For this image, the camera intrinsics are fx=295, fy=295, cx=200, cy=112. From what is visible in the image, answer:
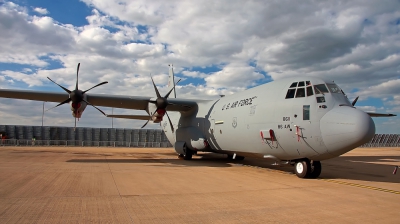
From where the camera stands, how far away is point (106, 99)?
1986 centimetres

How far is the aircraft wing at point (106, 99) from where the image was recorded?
61.0 feet

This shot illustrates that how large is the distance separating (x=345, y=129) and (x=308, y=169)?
2.59 metres

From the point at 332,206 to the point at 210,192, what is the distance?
327 cm

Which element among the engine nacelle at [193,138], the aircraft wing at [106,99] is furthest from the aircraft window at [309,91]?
the aircraft wing at [106,99]

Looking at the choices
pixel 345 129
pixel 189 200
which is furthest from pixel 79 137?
pixel 345 129

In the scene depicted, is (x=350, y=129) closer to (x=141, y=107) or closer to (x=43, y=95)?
(x=141, y=107)

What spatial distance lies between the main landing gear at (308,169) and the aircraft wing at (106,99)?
1059 centimetres

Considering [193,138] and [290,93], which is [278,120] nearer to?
[290,93]

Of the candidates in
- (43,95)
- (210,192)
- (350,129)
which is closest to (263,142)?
(350,129)

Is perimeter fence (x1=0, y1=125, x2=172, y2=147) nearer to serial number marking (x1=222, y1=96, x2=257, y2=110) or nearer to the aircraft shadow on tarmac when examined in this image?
the aircraft shadow on tarmac

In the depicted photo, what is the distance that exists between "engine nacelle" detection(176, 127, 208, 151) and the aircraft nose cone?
974cm

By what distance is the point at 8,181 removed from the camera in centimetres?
958

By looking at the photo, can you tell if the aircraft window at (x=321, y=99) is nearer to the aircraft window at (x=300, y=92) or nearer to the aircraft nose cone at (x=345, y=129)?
the aircraft nose cone at (x=345, y=129)

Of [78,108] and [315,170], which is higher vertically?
[78,108]
